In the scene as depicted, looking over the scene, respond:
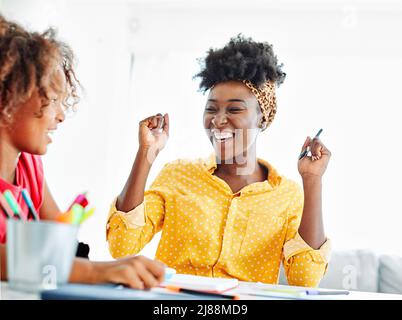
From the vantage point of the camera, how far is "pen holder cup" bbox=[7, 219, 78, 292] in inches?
20.6

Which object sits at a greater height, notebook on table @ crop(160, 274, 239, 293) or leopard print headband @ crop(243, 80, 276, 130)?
leopard print headband @ crop(243, 80, 276, 130)

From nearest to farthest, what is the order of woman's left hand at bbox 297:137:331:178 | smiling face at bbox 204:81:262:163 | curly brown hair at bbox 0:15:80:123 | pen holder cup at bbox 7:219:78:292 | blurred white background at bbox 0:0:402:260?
pen holder cup at bbox 7:219:78:292, curly brown hair at bbox 0:15:80:123, woman's left hand at bbox 297:137:331:178, smiling face at bbox 204:81:262:163, blurred white background at bbox 0:0:402:260

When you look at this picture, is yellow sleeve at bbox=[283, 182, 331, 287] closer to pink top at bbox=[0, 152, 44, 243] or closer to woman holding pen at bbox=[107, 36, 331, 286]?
woman holding pen at bbox=[107, 36, 331, 286]

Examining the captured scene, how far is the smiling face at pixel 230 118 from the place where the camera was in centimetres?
123

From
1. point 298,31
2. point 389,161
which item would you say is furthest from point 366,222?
point 298,31

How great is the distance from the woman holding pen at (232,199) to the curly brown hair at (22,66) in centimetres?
43

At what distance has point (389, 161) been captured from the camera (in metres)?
2.71

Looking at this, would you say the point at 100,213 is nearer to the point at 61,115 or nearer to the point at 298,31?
the point at 298,31

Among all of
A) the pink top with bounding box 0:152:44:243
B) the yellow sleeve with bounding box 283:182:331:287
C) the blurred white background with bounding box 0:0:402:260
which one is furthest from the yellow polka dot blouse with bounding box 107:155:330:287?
the blurred white background with bounding box 0:0:402:260

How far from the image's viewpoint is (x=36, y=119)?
2.20 ft

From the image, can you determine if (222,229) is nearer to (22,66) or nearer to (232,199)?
(232,199)

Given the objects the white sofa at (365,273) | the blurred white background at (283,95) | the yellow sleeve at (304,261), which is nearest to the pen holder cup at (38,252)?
the yellow sleeve at (304,261)

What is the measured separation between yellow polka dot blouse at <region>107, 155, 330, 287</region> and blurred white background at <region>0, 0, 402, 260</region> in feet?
4.96

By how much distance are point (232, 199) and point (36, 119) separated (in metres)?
0.62
